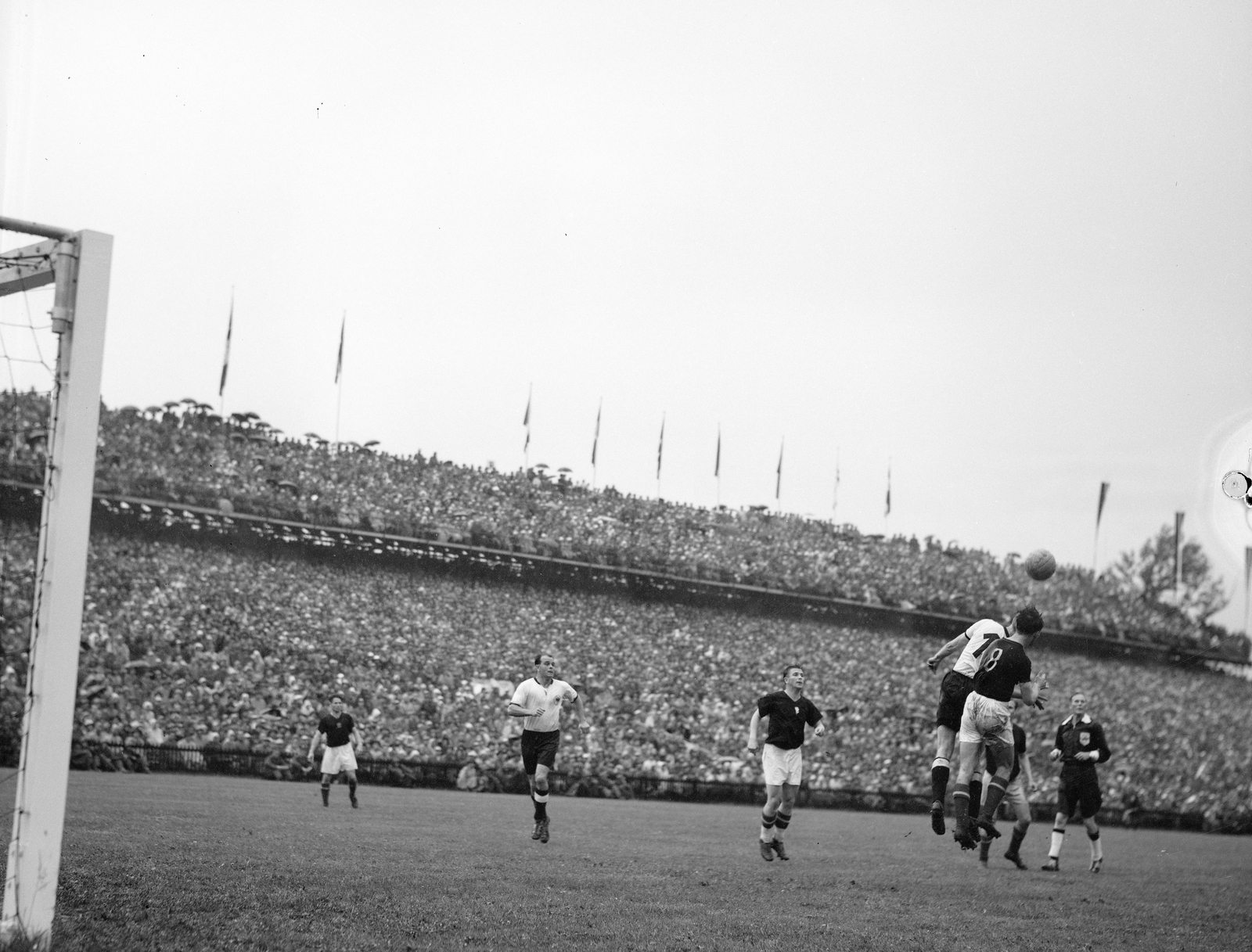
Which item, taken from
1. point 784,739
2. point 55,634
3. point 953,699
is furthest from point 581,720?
point 55,634

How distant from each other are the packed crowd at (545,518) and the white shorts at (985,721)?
27478 millimetres

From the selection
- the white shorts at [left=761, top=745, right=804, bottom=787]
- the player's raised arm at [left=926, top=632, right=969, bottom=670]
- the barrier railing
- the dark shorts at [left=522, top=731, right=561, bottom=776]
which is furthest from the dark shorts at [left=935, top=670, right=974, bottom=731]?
the barrier railing

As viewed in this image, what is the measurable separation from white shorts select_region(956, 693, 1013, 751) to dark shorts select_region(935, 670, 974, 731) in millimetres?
308

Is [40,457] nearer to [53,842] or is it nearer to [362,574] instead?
[362,574]

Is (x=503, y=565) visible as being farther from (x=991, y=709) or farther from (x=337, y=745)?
(x=991, y=709)

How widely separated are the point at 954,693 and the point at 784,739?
2910 millimetres

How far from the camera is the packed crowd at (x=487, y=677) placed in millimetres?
30281

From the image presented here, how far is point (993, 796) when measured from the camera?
1225cm

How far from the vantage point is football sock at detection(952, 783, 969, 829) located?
1137 cm

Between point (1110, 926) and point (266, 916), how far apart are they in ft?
23.9

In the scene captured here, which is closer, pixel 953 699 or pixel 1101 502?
pixel 953 699

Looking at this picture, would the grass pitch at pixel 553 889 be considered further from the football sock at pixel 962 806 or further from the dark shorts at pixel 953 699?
the dark shorts at pixel 953 699

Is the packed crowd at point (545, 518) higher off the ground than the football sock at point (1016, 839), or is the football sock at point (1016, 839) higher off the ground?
the packed crowd at point (545, 518)

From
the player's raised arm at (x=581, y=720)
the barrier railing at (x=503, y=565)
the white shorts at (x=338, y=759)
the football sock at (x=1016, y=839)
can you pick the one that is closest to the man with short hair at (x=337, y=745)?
the white shorts at (x=338, y=759)
